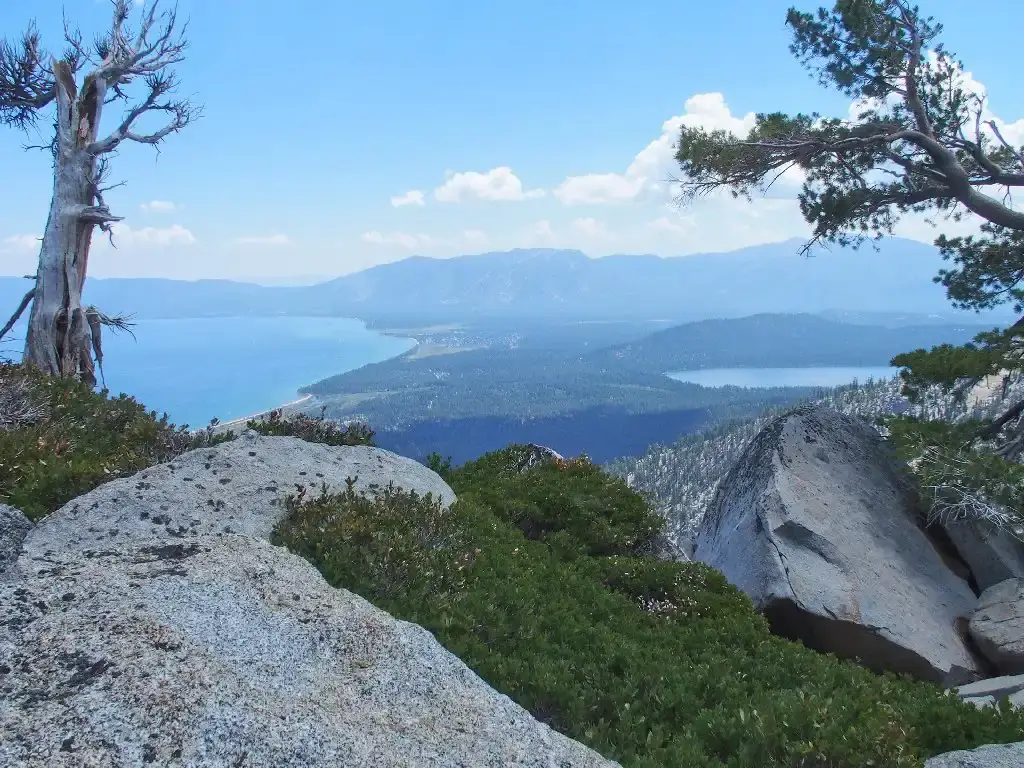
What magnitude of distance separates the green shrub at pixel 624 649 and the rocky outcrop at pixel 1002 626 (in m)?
3.89

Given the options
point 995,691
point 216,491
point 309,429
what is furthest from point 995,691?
point 309,429

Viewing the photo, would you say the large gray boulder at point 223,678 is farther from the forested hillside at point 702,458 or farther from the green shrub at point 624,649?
the forested hillside at point 702,458

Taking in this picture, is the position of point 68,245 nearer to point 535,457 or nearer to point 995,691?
point 535,457

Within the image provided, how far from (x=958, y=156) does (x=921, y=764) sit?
55.2 feet

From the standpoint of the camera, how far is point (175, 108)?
18.1 meters

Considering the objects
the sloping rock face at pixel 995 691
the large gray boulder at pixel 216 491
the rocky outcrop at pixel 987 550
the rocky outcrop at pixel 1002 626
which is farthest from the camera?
the rocky outcrop at pixel 987 550

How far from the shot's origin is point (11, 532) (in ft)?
21.2

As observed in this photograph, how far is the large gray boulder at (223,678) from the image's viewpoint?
10.9 ft

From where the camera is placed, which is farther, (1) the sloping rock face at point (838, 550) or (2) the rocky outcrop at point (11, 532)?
(1) the sloping rock face at point (838, 550)

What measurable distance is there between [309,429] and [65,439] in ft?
13.8

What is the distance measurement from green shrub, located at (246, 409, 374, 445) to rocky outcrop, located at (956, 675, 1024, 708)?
10.8 metres

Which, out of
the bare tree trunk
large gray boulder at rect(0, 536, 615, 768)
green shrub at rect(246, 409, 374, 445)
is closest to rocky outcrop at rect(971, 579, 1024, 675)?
large gray boulder at rect(0, 536, 615, 768)

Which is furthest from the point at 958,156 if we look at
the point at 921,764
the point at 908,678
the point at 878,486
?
the point at 921,764

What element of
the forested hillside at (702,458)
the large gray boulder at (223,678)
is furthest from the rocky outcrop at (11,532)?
the forested hillside at (702,458)
